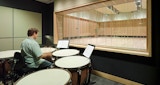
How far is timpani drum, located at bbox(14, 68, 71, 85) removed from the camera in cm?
111

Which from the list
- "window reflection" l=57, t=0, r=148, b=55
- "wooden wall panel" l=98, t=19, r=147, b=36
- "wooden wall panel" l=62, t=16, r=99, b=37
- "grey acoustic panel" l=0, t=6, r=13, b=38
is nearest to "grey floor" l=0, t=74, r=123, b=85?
"window reflection" l=57, t=0, r=148, b=55

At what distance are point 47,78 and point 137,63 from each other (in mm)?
1755

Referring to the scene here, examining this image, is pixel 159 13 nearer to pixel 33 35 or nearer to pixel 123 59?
pixel 123 59

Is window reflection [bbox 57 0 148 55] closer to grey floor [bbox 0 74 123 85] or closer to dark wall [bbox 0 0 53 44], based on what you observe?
dark wall [bbox 0 0 53 44]

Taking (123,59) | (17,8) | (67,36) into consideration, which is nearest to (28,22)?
(17,8)

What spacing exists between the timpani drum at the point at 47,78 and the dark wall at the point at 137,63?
4.91 feet

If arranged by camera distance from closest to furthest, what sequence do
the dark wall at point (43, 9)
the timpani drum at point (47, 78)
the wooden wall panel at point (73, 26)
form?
the timpani drum at point (47, 78) < the dark wall at point (43, 9) < the wooden wall panel at point (73, 26)

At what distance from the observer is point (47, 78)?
1.21m

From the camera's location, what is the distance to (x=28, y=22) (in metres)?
3.65

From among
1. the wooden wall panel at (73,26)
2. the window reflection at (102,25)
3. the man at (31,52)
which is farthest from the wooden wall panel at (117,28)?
the man at (31,52)

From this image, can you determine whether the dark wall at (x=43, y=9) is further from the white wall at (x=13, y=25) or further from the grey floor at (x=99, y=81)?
the grey floor at (x=99, y=81)

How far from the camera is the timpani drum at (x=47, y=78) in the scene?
3.65 ft

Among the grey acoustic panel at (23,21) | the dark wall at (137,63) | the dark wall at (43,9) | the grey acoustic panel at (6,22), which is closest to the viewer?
the dark wall at (137,63)

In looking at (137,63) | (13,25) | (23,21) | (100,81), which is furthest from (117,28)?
(13,25)
